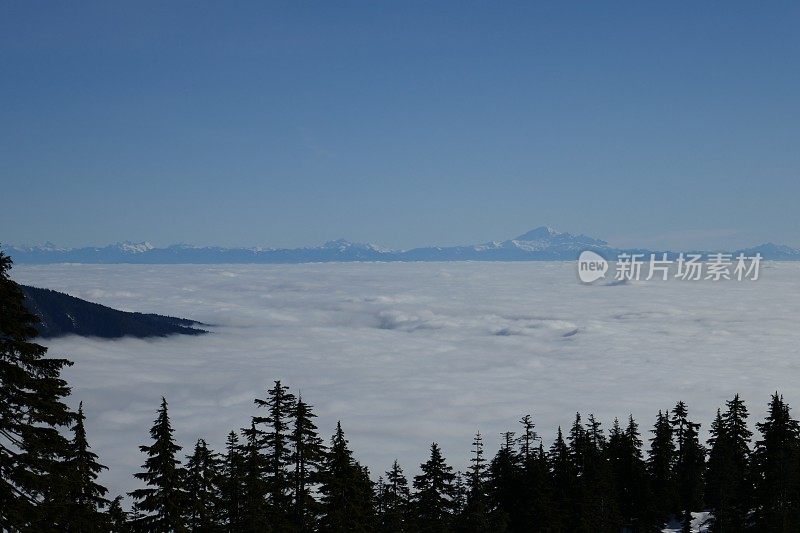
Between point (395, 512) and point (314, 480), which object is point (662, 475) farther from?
point (314, 480)

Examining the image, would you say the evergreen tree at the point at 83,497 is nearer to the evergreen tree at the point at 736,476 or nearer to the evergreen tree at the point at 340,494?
the evergreen tree at the point at 340,494

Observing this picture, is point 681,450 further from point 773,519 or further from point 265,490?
point 265,490

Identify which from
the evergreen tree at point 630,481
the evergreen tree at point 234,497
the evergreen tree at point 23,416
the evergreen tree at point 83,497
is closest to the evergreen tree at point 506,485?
the evergreen tree at point 630,481

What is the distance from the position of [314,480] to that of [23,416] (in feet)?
65.3

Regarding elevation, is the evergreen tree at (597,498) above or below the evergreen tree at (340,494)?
below

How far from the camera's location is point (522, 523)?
5303 cm

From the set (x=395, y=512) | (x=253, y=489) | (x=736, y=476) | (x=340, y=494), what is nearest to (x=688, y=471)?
(x=736, y=476)

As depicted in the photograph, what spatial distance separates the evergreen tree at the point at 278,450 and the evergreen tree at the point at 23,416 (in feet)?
54.6

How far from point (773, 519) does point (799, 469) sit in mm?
7503

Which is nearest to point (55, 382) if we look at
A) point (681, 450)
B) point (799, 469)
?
point (799, 469)

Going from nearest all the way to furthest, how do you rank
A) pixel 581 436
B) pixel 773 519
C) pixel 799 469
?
pixel 773 519, pixel 799 469, pixel 581 436

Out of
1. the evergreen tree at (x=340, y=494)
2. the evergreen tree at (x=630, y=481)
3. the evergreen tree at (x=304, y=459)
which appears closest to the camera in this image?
the evergreen tree at (x=304, y=459)

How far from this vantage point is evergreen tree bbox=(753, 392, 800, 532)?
45.8 m

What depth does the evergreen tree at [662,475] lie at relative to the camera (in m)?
59.7
